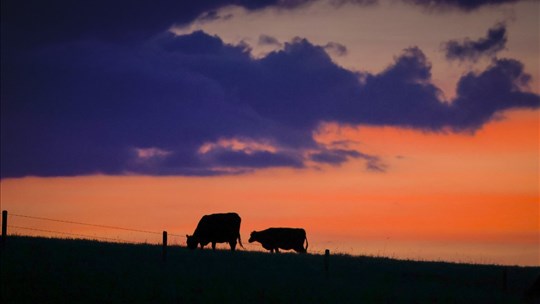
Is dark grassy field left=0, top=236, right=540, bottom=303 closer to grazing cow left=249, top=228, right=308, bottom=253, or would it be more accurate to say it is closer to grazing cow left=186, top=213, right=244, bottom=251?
grazing cow left=186, top=213, right=244, bottom=251

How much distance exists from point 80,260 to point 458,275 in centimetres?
1853

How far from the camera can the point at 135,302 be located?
911 inches

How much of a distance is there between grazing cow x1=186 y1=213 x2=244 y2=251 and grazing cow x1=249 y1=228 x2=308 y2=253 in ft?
31.1

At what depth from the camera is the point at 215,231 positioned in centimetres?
4416

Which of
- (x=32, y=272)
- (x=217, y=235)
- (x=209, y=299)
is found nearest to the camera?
(x=209, y=299)

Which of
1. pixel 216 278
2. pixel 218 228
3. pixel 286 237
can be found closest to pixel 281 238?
pixel 286 237

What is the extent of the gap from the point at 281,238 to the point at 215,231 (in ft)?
36.4

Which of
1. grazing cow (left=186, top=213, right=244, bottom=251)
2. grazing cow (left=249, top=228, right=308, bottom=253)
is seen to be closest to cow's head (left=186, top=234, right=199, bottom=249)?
grazing cow (left=186, top=213, right=244, bottom=251)

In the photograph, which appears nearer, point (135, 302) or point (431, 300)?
point (135, 302)

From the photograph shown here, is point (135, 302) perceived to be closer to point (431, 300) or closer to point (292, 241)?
point (431, 300)

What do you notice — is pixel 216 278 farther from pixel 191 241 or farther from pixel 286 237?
pixel 286 237

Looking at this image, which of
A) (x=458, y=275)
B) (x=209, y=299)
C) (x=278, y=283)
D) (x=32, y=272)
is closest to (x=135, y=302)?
(x=209, y=299)

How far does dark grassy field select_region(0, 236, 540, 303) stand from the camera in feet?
79.7

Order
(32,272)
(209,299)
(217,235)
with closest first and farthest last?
(209,299) → (32,272) → (217,235)
